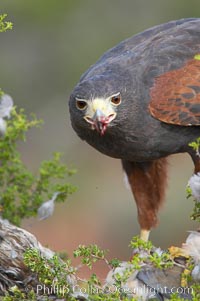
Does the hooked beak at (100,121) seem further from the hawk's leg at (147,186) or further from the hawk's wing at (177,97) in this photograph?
the hawk's leg at (147,186)

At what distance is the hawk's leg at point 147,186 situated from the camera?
29.8 feet

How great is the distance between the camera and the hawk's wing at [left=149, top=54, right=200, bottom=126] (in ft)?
27.0

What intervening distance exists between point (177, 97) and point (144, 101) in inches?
9.6

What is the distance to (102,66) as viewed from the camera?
8.49 m

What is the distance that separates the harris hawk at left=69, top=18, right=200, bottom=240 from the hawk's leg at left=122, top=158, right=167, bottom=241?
0.38 meters

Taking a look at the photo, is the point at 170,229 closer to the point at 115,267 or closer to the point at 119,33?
the point at 119,33

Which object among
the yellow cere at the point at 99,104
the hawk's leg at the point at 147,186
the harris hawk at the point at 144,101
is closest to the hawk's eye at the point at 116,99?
the harris hawk at the point at 144,101

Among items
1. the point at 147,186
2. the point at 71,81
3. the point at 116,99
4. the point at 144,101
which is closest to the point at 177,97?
the point at 144,101

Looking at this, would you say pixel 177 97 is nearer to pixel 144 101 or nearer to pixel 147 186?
pixel 144 101

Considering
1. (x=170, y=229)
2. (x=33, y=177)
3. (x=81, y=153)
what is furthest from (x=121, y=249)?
(x=33, y=177)

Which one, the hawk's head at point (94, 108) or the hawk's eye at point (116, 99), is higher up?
the hawk's eye at point (116, 99)

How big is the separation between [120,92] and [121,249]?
6.50m

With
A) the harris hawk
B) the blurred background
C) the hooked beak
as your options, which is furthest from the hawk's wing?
the blurred background

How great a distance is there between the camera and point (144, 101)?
827 cm
